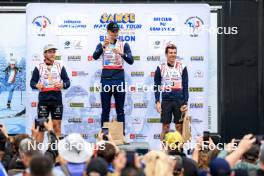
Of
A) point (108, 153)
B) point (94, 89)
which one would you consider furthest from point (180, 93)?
point (108, 153)

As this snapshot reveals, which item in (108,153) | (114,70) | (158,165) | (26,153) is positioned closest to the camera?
(158,165)

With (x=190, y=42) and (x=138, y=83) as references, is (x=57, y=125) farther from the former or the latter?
(x=190, y=42)

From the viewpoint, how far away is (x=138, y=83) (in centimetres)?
1252

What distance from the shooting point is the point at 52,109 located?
41.0 ft

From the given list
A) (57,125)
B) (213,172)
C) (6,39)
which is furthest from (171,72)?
(213,172)

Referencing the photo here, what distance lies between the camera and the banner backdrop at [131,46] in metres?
12.4

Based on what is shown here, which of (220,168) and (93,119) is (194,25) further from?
(220,168)

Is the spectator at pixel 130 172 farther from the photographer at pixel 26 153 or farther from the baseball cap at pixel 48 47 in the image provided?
the baseball cap at pixel 48 47

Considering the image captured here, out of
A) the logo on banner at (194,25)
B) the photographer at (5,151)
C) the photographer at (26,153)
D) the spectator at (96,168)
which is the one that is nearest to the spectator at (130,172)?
the spectator at (96,168)

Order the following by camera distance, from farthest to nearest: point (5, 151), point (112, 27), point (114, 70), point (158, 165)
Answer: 1. point (114, 70)
2. point (112, 27)
3. point (5, 151)
4. point (158, 165)

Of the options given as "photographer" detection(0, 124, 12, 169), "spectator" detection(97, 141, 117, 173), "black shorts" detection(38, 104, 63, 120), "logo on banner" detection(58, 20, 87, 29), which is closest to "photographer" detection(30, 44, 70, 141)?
"black shorts" detection(38, 104, 63, 120)

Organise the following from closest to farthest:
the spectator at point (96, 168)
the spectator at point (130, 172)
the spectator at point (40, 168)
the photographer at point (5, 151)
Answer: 1. the spectator at point (40, 168)
2. the spectator at point (130, 172)
3. the spectator at point (96, 168)
4. the photographer at point (5, 151)
